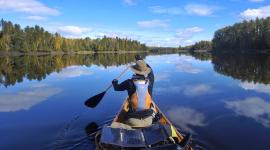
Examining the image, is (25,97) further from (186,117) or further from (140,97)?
(140,97)

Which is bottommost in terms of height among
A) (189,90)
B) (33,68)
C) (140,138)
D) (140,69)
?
(189,90)

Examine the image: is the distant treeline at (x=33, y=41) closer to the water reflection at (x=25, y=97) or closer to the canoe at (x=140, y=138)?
the water reflection at (x=25, y=97)

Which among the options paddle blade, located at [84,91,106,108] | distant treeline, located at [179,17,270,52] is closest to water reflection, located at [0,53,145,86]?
paddle blade, located at [84,91,106,108]

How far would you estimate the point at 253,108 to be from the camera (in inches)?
765

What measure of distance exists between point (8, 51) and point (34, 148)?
117 meters

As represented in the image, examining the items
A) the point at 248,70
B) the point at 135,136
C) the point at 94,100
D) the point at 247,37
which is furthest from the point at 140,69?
the point at 247,37

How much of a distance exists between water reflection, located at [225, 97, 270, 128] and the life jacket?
6688mm

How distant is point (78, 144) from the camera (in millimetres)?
12789

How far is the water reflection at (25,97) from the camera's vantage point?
69.1 ft

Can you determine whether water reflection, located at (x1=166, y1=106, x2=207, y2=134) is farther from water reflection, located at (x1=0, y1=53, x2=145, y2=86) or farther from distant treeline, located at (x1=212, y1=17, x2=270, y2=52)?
distant treeline, located at (x1=212, y1=17, x2=270, y2=52)

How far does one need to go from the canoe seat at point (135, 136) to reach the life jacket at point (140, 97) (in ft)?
3.34

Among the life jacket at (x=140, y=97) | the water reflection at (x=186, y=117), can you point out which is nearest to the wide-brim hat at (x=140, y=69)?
the life jacket at (x=140, y=97)

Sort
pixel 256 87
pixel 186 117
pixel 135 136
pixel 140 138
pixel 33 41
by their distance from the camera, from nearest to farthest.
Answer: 1. pixel 140 138
2. pixel 135 136
3. pixel 186 117
4. pixel 256 87
5. pixel 33 41

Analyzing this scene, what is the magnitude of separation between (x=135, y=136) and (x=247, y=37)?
129003 millimetres
